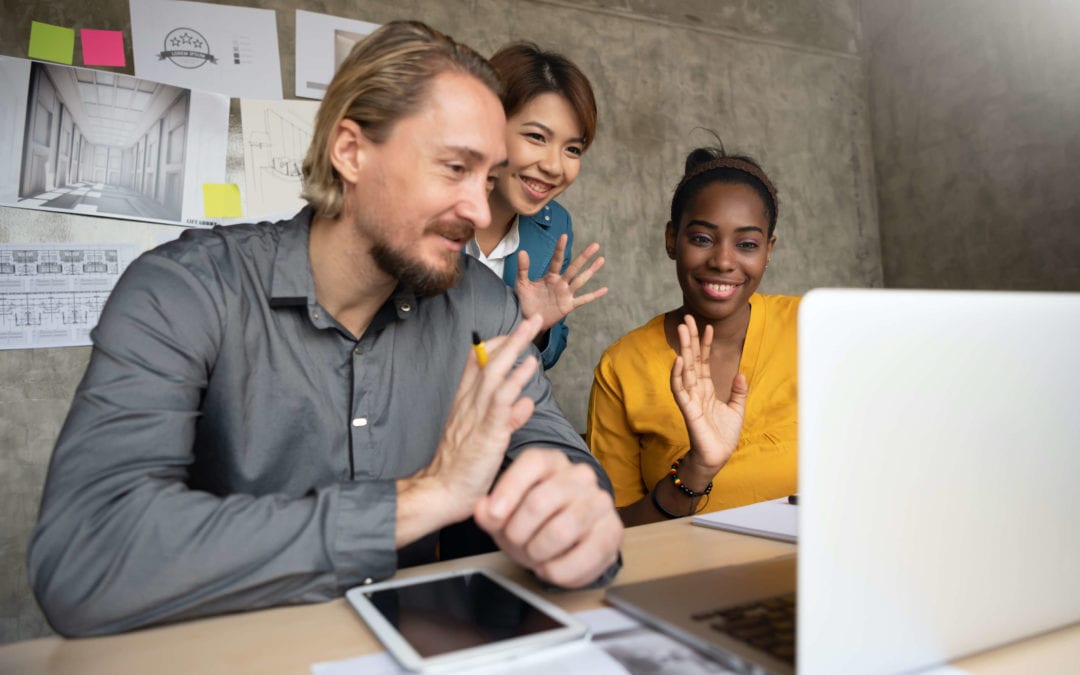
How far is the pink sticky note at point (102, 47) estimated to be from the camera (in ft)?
6.64

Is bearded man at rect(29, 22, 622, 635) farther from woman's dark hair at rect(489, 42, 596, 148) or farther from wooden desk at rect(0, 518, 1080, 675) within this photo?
woman's dark hair at rect(489, 42, 596, 148)

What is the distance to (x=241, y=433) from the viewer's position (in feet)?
3.18

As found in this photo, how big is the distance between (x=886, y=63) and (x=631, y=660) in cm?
325

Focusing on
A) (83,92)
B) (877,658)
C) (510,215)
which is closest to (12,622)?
(83,92)

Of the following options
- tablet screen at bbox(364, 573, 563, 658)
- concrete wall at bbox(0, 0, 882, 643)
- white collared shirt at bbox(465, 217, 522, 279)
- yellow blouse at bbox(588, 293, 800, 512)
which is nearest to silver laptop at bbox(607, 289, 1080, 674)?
tablet screen at bbox(364, 573, 563, 658)

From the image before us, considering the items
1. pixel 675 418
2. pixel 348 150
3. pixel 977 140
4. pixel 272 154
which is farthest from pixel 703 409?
pixel 977 140

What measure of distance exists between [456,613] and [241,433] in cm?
48

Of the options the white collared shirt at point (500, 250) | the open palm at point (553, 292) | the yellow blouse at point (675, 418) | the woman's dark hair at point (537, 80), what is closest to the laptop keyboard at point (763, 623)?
the yellow blouse at point (675, 418)

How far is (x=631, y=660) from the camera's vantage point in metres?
0.54

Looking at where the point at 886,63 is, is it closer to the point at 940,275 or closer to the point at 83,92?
the point at 940,275

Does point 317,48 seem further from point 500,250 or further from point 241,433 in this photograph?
point 241,433

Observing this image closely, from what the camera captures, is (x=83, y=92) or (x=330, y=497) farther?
(x=83, y=92)

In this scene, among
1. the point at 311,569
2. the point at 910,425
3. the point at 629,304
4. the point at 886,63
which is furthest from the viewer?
the point at 886,63

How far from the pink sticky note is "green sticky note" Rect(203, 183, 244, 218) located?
0.41 metres
